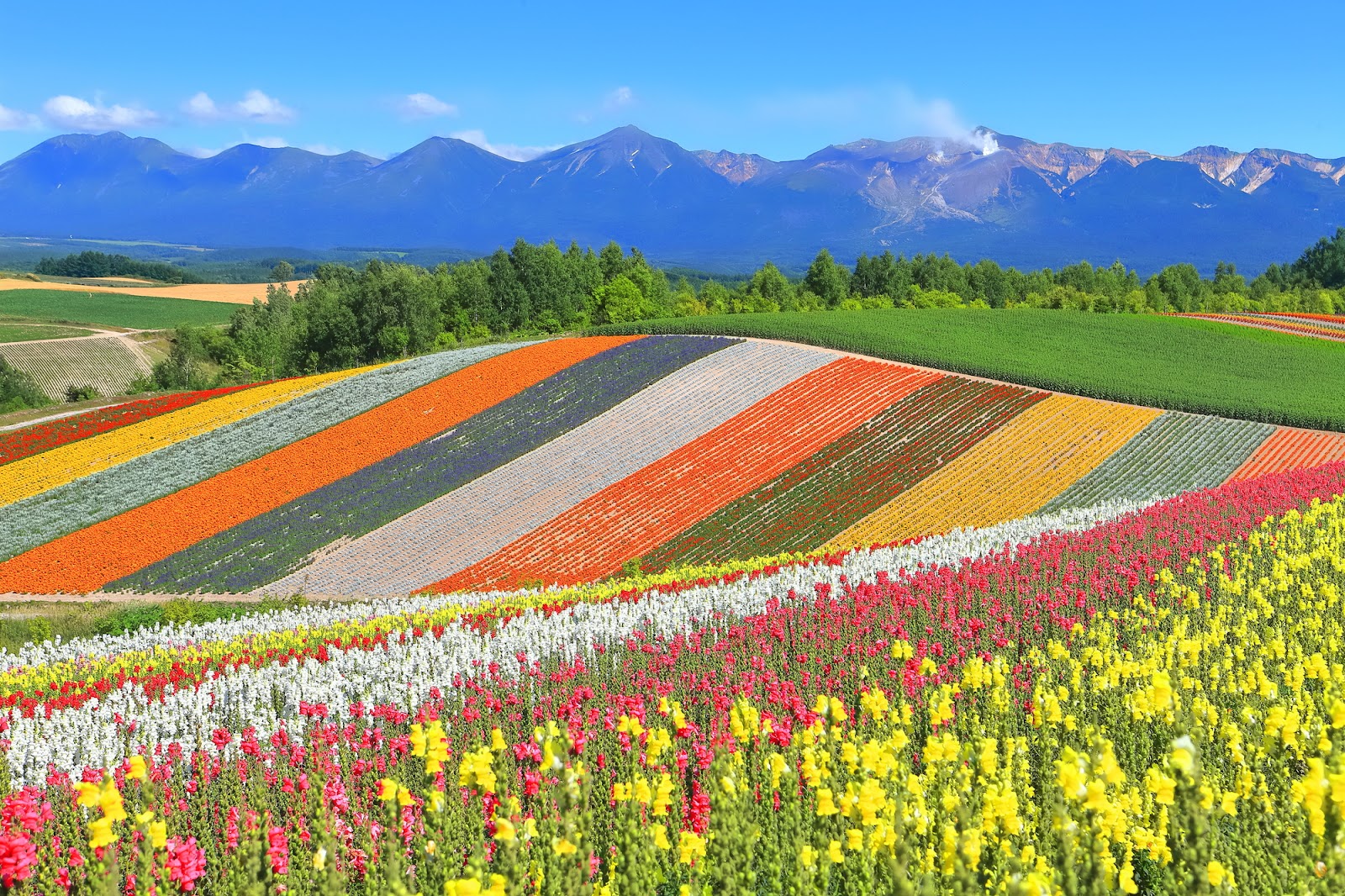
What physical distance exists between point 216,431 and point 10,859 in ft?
118

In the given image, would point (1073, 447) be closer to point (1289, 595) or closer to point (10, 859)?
point (1289, 595)

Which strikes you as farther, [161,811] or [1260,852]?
[161,811]

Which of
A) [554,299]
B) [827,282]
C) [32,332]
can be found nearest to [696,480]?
[554,299]

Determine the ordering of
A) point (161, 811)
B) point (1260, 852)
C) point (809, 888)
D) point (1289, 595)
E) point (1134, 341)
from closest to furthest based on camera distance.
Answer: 1. point (809, 888)
2. point (1260, 852)
3. point (161, 811)
4. point (1289, 595)
5. point (1134, 341)

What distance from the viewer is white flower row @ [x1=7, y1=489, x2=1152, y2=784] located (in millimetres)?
10047

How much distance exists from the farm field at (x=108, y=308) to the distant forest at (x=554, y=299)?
26.7 m

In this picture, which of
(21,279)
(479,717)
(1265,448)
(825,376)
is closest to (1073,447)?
(1265,448)

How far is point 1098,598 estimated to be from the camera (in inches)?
546

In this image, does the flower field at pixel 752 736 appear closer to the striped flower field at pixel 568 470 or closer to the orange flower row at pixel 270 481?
the striped flower field at pixel 568 470

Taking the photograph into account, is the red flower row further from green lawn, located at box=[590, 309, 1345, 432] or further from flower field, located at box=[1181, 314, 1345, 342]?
flower field, located at box=[1181, 314, 1345, 342]

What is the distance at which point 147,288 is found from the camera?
16438 cm

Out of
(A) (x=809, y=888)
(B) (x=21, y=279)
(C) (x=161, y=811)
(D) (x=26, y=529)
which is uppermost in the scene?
(B) (x=21, y=279)

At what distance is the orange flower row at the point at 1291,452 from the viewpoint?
31516mm

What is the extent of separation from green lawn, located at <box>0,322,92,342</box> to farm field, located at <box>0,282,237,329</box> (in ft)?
22.0
